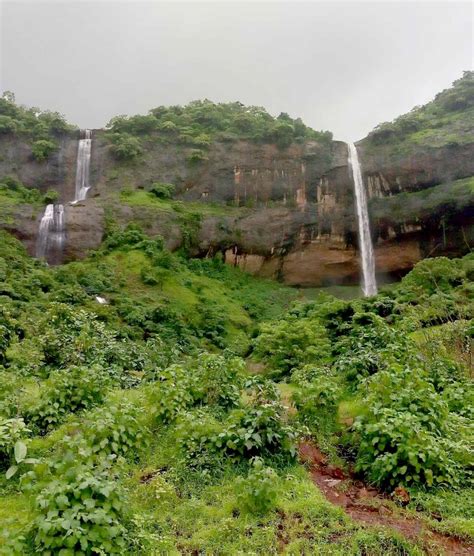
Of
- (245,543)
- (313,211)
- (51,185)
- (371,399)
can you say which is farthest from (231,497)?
(51,185)

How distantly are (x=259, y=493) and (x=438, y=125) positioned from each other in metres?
35.6

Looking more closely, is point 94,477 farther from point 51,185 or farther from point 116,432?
point 51,185

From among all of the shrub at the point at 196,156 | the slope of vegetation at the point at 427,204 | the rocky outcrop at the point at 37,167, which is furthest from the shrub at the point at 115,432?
the rocky outcrop at the point at 37,167

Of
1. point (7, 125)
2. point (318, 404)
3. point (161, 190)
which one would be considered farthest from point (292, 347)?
point (7, 125)

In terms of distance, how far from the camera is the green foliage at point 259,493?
491 cm

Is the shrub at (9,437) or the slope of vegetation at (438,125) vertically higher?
the slope of vegetation at (438,125)

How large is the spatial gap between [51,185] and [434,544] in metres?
34.7

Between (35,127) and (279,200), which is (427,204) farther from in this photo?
(35,127)

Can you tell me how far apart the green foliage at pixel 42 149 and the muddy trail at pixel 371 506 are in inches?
1306

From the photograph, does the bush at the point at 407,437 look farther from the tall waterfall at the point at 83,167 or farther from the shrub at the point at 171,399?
the tall waterfall at the point at 83,167

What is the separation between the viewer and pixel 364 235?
33.3 metres

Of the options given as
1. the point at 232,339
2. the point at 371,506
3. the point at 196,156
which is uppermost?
the point at 196,156

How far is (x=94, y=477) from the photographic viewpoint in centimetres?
413

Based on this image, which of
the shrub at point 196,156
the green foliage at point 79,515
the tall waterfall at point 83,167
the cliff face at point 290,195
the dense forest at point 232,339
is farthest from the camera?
the shrub at point 196,156
